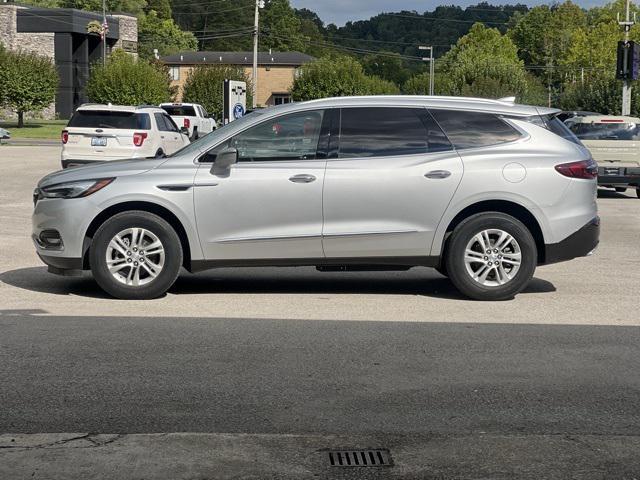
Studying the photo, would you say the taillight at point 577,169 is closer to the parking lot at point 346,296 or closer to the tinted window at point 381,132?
the parking lot at point 346,296

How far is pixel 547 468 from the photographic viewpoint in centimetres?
502

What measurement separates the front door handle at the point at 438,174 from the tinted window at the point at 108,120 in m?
16.1

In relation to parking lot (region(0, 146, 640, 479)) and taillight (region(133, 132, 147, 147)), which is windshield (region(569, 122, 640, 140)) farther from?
parking lot (region(0, 146, 640, 479))

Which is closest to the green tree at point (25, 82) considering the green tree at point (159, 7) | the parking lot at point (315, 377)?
the parking lot at point (315, 377)

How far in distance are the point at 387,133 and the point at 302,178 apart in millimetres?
911

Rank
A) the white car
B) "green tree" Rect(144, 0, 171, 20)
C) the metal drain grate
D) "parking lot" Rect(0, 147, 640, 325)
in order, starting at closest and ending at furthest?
the metal drain grate, "parking lot" Rect(0, 147, 640, 325), the white car, "green tree" Rect(144, 0, 171, 20)

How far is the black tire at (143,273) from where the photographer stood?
9.57 meters

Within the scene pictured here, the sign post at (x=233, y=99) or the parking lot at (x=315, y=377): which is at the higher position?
the sign post at (x=233, y=99)

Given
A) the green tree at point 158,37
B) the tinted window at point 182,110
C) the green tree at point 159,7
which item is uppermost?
the green tree at point 159,7

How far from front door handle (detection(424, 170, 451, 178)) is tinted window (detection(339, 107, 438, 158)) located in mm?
252

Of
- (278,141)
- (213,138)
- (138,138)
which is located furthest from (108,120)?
(278,141)

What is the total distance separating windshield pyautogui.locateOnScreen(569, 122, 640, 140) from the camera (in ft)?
76.5

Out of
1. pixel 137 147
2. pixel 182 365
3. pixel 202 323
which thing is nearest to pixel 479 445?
pixel 182 365

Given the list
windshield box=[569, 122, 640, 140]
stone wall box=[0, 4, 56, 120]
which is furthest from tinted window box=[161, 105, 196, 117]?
stone wall box=[0, 4, 56, 120]
